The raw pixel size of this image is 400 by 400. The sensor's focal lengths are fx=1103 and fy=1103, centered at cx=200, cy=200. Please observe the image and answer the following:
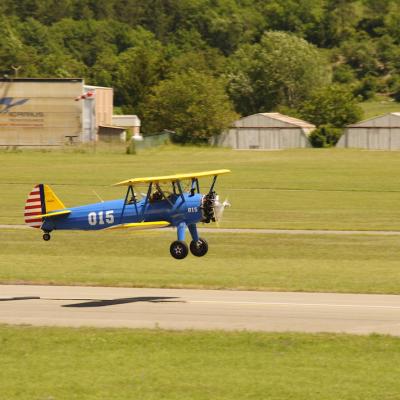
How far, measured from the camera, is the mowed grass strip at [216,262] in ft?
121

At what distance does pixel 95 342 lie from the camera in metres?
25.5

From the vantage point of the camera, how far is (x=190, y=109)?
13212cm

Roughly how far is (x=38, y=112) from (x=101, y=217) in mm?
88174

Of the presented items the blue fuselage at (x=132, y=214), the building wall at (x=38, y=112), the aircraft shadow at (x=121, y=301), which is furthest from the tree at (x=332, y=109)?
the aircraft shadow at (x=121, y=301)

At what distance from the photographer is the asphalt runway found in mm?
28109

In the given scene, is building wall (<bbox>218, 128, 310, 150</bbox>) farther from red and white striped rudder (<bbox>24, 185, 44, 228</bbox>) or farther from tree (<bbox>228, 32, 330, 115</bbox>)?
red and white striped rudder (<bbox>24, 185, 44, 228</bbox>)

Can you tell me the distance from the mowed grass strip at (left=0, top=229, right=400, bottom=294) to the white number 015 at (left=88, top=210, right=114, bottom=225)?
4.91ft

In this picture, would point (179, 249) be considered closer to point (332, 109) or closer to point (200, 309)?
point (200, 309)

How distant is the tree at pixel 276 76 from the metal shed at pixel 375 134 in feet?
133

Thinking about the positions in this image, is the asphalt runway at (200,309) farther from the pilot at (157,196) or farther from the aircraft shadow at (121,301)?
the pilot at (157,196)

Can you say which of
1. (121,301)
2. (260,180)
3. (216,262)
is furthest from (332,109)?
(121,301)

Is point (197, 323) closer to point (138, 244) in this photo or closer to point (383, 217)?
point (138, 244)

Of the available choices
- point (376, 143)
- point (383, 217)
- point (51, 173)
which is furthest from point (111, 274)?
point (376, 143)

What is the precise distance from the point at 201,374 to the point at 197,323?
6073mm
